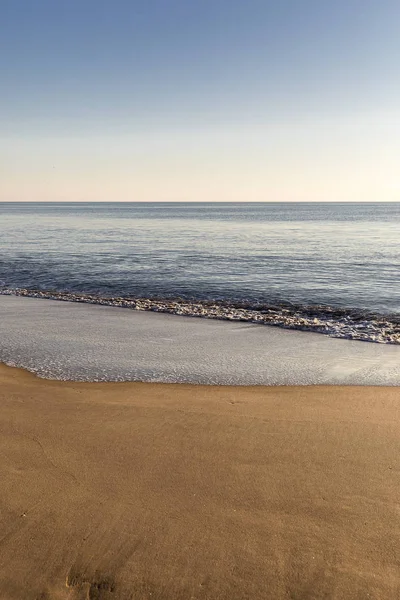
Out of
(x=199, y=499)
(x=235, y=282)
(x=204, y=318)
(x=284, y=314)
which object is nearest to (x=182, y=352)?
(x=204, y=318)

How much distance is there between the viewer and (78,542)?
3.68 m

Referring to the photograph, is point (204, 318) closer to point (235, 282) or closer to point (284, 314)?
point (284, 314)

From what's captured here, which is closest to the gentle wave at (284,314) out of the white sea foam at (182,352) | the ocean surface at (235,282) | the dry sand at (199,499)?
the ocean surface at (235,282)

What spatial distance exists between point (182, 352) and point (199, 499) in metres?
5.25

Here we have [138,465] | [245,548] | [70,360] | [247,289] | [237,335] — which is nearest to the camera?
[245,548]

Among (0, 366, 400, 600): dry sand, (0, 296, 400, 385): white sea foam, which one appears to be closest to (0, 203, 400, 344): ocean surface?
(0, 296, 400, 385): white sea foam

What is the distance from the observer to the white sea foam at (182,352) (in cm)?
787

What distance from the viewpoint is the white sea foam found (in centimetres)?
787

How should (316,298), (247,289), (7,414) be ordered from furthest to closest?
(247,289) < (316,298) < (7,414)

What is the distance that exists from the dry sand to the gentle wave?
538cm

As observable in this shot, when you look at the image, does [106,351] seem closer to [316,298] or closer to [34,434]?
[34,434]

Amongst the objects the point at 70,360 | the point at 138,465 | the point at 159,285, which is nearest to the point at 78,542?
the point at 138,465

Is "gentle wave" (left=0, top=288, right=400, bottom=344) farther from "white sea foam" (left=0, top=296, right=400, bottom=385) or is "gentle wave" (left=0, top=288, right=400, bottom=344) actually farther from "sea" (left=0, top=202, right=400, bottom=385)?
"white sea foam" (left=0, top=296, right=400, bottom=385)

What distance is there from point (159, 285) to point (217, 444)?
14153 mm
